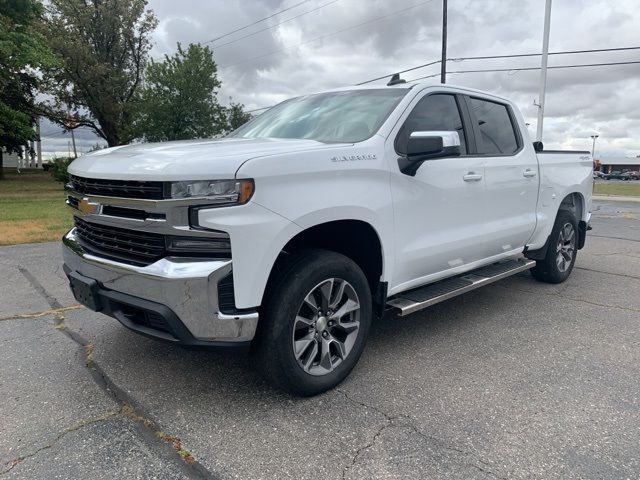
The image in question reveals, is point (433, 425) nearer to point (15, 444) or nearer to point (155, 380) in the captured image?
point (155, 380)

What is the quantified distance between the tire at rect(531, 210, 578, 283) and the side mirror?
9.53 ft

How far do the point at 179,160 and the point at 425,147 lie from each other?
5.34ft

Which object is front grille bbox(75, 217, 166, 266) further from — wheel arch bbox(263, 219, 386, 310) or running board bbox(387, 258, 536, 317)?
running board bbox(387, 258, 536, 317)

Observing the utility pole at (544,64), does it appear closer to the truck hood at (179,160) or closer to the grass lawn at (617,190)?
the grass lawn at (617,190)

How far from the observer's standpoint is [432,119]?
4.07 meters

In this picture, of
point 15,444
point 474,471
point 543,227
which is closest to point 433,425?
point 474,471

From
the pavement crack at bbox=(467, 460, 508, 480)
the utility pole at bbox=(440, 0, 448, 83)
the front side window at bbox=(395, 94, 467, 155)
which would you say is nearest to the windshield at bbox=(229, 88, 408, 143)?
the front side window at bbox=(395, 94, 467, 155)

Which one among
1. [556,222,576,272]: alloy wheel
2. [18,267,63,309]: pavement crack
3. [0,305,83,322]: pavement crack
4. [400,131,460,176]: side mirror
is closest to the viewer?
[400,131,460,176]: side mirror

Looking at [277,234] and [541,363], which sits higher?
[277,234]

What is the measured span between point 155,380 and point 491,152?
3.40 meters

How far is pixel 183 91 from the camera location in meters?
31.0

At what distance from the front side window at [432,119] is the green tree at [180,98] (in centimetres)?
2782

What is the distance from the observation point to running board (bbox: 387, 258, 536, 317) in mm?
3689

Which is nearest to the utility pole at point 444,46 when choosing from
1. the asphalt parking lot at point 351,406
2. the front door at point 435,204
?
the front door at point 435,204
